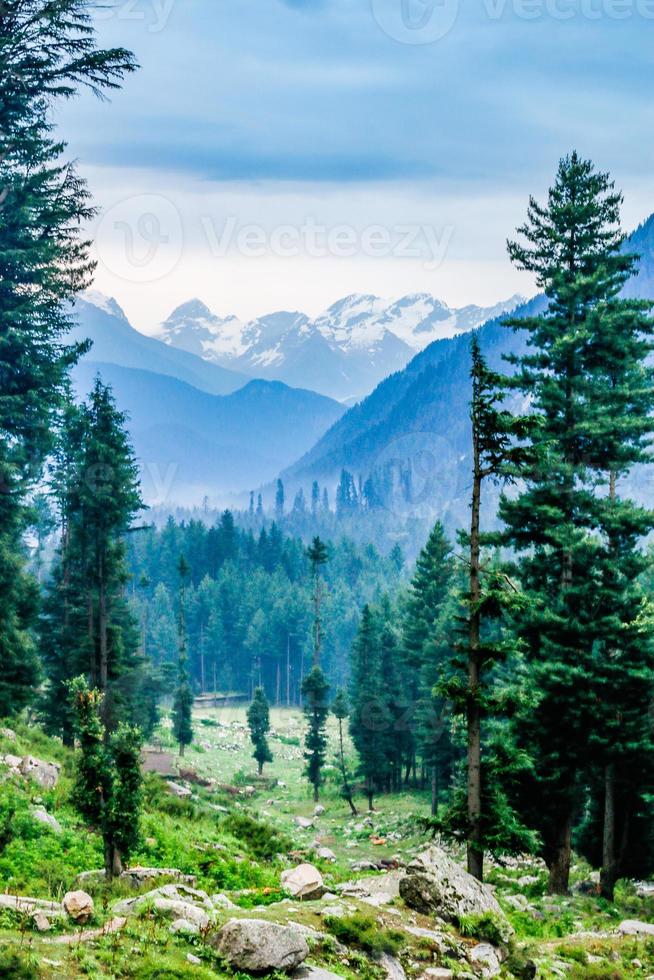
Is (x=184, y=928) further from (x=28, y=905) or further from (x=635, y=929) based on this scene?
(x=635, y=929)

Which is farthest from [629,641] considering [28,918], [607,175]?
[28,918]

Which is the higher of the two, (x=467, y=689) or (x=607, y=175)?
(x=607, y=175)

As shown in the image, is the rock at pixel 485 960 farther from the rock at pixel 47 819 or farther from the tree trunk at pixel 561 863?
the tree trunk at pixel 561 863

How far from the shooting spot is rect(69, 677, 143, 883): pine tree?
14.5m

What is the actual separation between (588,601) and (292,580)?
12220 cm

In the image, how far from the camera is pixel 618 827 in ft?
86.3

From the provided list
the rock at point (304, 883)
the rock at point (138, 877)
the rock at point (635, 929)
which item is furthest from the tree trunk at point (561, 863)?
the rock at point (138, 877)

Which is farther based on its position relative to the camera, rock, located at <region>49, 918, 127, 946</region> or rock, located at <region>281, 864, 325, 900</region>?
rock, located at <region>281, 864, 325, 900</region>

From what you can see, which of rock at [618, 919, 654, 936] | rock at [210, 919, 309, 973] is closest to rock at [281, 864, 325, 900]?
rock at [210, 919, 309, 973]

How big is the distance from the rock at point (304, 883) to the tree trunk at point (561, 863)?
10606mm

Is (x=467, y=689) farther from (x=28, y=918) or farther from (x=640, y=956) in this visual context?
(x=28, y=918)

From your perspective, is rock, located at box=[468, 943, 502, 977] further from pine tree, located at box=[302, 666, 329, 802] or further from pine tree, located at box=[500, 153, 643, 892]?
pine tree, located at box=[302, 666, 329, 802]

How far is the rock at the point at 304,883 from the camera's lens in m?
14.6

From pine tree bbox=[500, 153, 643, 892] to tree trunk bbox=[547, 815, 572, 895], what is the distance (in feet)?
0.09
